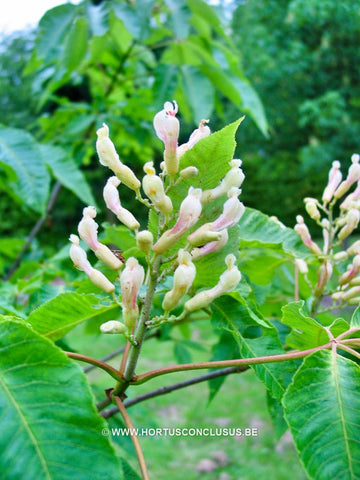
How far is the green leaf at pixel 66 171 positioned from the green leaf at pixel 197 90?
573mm

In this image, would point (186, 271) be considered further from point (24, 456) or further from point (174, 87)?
point (174, 87)

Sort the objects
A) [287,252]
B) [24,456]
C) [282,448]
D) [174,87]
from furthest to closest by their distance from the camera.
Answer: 1. [282,448]
2. [174,87]
3. [287,252]
4. [24,456]

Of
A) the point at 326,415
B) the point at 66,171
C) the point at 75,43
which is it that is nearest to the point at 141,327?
the point at 326,415

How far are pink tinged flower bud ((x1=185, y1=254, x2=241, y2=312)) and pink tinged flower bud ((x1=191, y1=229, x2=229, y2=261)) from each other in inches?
0.9

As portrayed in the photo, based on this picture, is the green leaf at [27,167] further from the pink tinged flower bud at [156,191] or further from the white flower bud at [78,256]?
the pink tinged flower bud at [156,191]

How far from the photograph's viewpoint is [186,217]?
661 millimetres

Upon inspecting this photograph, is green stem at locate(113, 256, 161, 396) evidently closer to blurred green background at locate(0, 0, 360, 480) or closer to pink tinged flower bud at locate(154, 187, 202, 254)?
pink tinged flower bud at locate(154, 187, 202, 254)

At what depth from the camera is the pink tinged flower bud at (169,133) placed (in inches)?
26.9

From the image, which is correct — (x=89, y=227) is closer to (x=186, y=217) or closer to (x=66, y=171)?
(x=186, y=217)

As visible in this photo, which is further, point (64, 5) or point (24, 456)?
point (64, 5)

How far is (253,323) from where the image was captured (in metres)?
0.82

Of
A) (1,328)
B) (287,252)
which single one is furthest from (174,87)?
(1,328)

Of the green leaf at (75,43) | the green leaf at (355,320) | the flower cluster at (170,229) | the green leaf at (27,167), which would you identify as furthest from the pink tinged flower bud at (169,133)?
the green leaf at (75,43)

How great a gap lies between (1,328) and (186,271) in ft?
0.81
